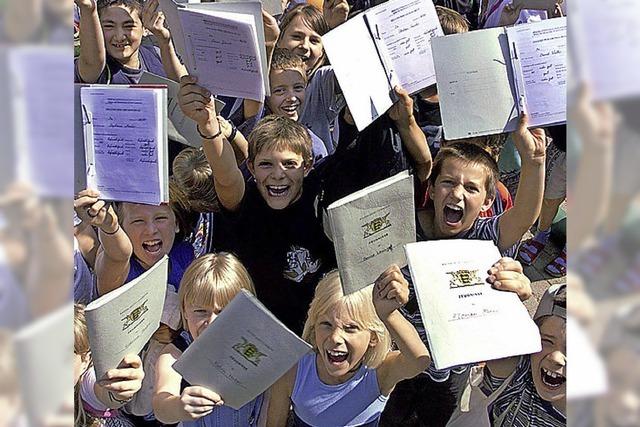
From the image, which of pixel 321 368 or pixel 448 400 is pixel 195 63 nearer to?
pixel 321 368

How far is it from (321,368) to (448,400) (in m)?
0.29

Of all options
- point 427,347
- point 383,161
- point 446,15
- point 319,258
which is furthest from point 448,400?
point 446,15

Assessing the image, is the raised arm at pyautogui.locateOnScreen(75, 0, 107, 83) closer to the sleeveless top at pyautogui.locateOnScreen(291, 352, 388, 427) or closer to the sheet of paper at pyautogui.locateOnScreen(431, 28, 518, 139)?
the sheet of paper at pyautogui.locateOnScreen(431, 28, 518, 139)

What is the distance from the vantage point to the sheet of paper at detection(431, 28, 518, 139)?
1.73 m

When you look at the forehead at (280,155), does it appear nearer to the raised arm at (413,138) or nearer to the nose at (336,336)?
the raised arm at (413,138)

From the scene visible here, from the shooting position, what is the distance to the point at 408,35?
1789mm

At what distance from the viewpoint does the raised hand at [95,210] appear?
75.8 inches

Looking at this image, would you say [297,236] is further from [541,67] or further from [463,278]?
[541,67]

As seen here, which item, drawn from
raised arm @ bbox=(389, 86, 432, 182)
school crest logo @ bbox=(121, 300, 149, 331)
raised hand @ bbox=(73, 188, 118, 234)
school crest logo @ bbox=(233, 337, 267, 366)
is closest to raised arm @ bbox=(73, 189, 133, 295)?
raised hand @ bbox=(73, 188, 118, 234)

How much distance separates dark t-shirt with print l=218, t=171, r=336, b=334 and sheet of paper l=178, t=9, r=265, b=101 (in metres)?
0.25

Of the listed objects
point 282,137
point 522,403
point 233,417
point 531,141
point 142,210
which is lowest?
point 233,417

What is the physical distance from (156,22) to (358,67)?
501 millimetres

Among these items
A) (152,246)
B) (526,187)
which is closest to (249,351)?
(152,246)

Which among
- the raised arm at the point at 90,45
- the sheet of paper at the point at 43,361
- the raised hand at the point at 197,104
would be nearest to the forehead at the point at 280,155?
the raised hand at the point at 197,104
